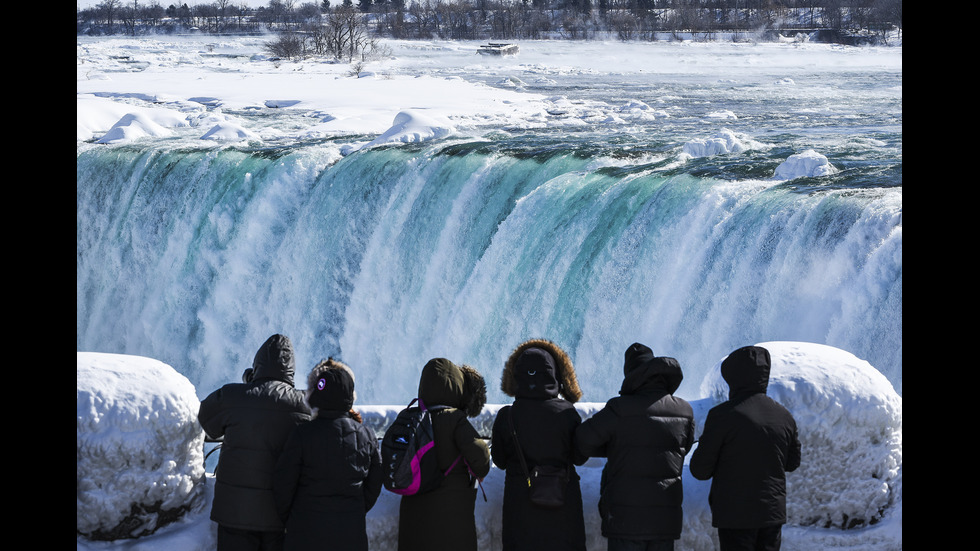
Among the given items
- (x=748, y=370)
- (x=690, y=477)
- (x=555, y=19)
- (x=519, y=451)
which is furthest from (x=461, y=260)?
(x=555, y=19)

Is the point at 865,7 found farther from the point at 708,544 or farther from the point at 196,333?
the point at 708,544

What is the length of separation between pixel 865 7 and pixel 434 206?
1773 inches

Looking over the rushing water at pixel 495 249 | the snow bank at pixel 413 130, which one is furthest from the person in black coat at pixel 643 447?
the snow bank at pixel 413 130

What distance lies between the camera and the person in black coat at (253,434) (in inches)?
162

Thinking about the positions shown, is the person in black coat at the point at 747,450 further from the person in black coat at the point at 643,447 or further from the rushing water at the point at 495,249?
the rushing water at the point at 495,249

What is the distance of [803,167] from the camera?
400 inches

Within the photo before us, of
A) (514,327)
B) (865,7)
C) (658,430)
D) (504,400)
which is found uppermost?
(865,7)

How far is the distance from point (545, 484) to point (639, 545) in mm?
454

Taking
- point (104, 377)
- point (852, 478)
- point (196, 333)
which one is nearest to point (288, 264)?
point (196, 333)

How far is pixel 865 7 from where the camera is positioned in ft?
166

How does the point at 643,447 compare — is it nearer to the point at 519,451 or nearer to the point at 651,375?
the point at 651,375

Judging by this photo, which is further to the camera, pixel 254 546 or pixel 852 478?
pixel 852 478

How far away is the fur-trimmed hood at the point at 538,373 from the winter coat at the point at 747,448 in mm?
590

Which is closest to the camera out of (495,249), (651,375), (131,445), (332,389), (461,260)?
(332,389)
